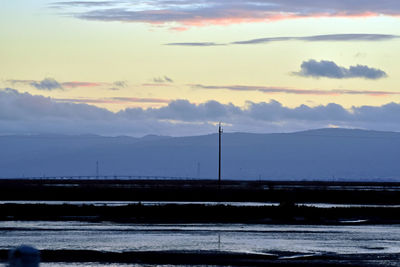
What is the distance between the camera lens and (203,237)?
4031 centimetres

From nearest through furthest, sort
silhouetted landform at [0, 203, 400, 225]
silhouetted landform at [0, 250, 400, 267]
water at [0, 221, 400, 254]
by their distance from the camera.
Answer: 1. silhouetted landform at [0, 250, 400, 267]
2. water at [0, 221, 400, 254]
3. silhouetted landform at [0, 203, 400, 225]

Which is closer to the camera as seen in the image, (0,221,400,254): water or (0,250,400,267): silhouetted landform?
(0,250,400,267): silhouetted landform

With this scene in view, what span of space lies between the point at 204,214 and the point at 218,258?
2724cm

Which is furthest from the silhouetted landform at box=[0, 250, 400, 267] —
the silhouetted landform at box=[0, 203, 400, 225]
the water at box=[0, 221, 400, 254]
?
the silhouetted landform at box=[0, 203, 400, 225]

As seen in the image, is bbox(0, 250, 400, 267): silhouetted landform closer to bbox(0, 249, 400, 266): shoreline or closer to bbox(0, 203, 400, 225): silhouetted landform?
bbox(0, 249, 400, 266): shoreline

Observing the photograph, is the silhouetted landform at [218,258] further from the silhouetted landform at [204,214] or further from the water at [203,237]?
the silhouetted landform at [204,214]

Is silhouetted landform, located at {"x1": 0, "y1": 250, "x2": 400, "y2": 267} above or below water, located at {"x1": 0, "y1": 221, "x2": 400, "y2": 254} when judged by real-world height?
below

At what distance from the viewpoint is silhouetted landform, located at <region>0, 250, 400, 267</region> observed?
3056 cm

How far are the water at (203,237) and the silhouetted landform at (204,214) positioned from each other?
13.4 ft

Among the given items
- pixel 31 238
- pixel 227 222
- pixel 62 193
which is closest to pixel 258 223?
pixel 227 222

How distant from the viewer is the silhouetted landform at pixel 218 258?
30.6m

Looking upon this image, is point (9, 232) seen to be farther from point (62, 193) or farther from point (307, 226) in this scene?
point (62, 193)

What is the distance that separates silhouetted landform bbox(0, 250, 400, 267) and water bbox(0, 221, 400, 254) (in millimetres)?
1221

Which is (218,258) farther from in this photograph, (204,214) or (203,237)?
(204,214)
